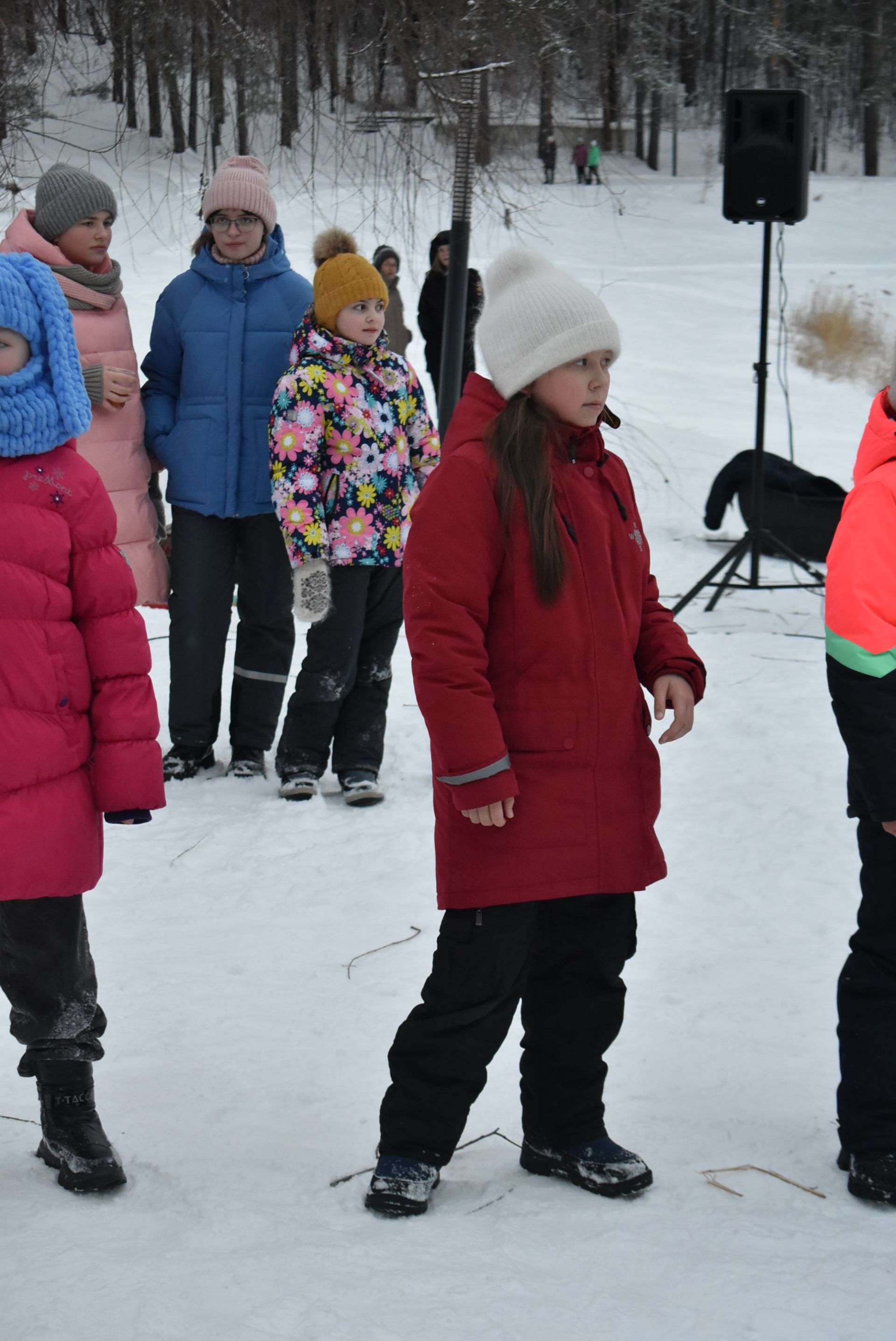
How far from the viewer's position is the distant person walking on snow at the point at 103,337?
13.3ft

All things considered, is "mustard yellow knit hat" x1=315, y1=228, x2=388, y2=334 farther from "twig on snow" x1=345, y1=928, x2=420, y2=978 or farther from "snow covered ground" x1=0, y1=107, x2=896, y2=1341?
"twig on snow" x1=345, y1=928, x2=420, y2=978

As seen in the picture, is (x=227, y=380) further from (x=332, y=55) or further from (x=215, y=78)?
(x=332, y=55)

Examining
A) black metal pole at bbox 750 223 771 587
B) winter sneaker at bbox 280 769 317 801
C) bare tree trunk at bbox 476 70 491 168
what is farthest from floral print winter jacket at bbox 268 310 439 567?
black metal pole at bbox 750 223 771 587

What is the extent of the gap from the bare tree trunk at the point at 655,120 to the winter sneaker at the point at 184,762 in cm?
341

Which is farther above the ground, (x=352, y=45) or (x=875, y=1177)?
(x=352, y=45)

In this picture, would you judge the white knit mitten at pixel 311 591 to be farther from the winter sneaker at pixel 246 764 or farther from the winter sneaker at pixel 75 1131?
the winter sneaker at pixel 75 1131

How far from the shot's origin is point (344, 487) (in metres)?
4.20

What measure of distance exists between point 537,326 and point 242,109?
286cm

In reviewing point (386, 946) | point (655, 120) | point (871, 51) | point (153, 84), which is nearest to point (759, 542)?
point (871, 51)

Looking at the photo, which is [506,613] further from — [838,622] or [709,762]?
[709,762]

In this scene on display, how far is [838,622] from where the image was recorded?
228 centimetres

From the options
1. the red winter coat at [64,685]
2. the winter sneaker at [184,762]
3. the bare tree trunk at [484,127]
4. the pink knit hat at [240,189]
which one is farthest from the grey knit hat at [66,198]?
the red winter coat at [64,685]

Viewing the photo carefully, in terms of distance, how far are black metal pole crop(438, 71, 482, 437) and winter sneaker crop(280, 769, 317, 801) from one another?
1.34 m

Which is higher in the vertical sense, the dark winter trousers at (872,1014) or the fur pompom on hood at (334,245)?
the fur pompom on hood at (334,245)
